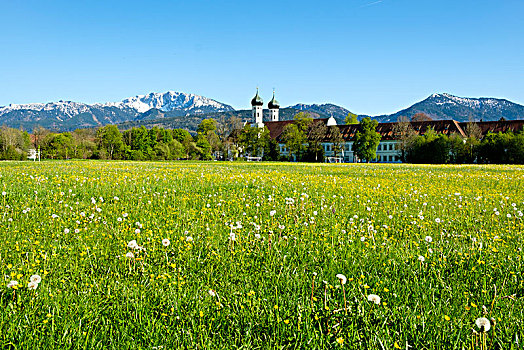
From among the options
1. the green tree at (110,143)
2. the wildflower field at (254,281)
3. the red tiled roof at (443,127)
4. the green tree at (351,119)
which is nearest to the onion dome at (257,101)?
the red tiled roof at (443,127)

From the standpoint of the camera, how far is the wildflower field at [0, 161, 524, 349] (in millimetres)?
2730

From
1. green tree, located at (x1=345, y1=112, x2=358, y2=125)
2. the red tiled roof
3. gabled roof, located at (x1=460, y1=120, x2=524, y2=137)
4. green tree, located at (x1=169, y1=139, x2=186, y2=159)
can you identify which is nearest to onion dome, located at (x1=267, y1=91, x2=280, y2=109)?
the red tiled roof

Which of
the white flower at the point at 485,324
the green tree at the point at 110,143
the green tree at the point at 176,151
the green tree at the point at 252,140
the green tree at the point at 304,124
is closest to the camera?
the white flower at the point at 485,324

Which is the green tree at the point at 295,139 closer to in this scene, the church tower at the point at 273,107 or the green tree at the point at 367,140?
the green tree at the point at 367,140

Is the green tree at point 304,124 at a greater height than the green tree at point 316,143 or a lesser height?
greater

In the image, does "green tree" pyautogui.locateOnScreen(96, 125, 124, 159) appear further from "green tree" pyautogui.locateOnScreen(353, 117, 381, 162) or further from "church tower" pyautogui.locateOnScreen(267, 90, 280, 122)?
"church tower" pyautogui.locateOnScreen(267, 90, 280, 122)

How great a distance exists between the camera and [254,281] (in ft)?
12.4

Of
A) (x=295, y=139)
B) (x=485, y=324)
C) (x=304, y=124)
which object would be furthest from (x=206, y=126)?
(x=485, y=324)

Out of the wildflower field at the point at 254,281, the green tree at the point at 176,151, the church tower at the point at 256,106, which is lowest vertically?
the wildflower field at the point at 254,281

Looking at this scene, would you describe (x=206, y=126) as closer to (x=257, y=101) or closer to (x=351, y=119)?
(x=351, y=119)

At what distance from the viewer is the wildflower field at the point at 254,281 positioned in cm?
273

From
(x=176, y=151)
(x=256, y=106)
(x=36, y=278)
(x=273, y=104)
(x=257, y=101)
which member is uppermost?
(x=257, y=101)

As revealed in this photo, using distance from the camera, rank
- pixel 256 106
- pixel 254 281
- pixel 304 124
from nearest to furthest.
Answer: pixel 254 281 → pixel 304 124 → pixel 256 106

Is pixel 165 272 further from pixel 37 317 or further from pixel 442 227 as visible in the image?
pixel 442 227
